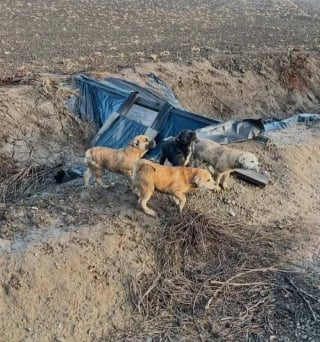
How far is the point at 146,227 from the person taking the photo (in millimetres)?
8883

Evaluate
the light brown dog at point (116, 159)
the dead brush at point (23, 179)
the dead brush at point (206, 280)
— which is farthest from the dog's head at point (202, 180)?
the dead brush at point (23, 179)

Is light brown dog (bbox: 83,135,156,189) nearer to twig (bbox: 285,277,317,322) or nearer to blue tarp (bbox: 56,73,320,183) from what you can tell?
blue tarp (bbox: 56,73,320,183)

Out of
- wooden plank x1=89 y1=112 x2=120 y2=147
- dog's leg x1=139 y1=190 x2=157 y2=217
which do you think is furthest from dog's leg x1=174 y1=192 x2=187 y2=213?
wooden plank x1=89 y1=112 x2=120 y2=147

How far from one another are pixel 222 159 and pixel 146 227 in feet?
6.00

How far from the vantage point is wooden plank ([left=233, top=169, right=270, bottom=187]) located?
1049 centimetres

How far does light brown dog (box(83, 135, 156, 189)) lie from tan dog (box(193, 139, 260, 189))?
3.19ft

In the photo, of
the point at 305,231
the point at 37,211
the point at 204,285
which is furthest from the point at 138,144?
the point at 305,231

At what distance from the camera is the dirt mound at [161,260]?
25.8ft

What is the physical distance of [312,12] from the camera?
97.5ft

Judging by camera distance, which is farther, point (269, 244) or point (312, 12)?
point (312, 12)

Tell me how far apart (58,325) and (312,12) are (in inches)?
1004

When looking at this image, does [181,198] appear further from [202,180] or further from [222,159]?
[222,159]

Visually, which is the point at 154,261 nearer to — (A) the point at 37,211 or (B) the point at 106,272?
(B) the point at 106,272

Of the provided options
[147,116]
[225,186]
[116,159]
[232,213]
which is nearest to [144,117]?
[147,116]
